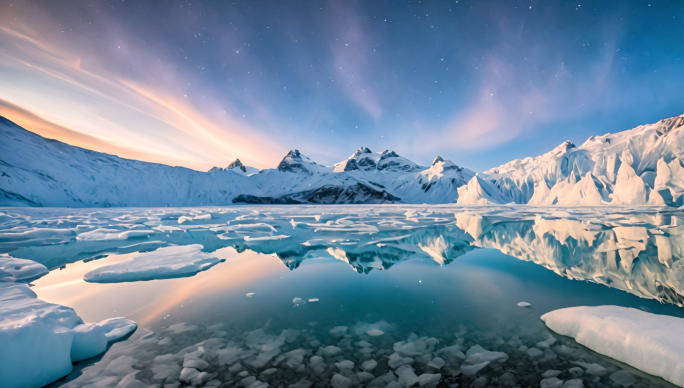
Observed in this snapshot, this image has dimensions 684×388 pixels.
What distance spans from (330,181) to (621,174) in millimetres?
89832

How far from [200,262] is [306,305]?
395cm

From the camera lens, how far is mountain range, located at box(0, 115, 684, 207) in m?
47.3

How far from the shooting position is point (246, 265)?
6934 mm

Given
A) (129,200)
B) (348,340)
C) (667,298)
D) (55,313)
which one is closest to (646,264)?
(667,298)

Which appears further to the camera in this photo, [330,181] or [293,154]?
[293,154]

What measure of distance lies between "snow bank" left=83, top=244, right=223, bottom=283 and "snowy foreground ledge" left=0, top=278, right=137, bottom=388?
197 cm

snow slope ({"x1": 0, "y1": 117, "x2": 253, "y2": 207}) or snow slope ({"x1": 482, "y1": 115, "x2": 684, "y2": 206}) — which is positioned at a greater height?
snow slope ({"x1": 482, "y1": 115, "x2": 684, "y2": 206})

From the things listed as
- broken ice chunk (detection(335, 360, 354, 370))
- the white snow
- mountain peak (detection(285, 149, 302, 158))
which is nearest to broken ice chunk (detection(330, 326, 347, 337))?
broken ice chunk (detection(335, 360, 354, 370))

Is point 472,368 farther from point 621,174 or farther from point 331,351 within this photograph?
point 621,174

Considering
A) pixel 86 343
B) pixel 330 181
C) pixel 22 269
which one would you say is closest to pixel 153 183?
pixel 330 181

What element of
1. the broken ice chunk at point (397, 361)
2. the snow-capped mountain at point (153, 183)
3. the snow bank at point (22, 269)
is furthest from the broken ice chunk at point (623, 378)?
the snow-capped mountain at point (153, 183)

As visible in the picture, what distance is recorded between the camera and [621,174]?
58.5 metres

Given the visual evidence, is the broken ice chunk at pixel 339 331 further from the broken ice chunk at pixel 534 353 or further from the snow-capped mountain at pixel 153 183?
the snow-capped mountain at pixel 153 183

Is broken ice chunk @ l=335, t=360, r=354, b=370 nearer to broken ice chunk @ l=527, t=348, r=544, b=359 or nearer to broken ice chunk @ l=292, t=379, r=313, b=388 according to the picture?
broken ice chunk @ l=292, t=379, r=313, b=388
